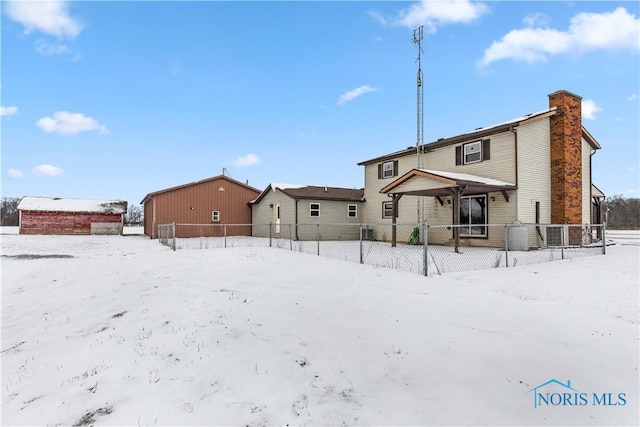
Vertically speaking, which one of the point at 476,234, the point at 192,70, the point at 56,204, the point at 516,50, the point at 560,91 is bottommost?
the point at 476,234

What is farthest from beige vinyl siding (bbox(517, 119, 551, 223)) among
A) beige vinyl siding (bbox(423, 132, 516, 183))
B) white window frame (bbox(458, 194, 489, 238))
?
white window frame (bbox(458, 194, 489, 238))

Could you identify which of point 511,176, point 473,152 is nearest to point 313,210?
point 473,152

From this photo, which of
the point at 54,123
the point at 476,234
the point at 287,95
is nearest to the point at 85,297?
the point at 476,234

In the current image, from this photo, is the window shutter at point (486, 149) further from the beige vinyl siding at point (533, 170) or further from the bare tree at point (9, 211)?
the bare tree at point (9, 211)

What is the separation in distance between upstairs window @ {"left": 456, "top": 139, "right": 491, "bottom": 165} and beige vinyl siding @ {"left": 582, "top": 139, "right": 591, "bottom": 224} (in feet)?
22.9

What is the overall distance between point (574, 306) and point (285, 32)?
18.0 m

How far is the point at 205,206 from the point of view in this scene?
25.9 m

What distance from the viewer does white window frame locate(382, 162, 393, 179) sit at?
70.9 ft

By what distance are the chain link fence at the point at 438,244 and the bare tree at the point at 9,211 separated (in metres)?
63.6

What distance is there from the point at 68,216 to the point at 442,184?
36.0m

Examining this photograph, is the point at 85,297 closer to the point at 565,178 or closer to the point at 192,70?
the point at 192,70

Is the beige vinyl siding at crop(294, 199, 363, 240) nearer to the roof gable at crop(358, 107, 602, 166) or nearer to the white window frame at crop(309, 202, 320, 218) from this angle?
the white window frame at crop(309, 202, 320, 218)

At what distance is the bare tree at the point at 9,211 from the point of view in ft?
209

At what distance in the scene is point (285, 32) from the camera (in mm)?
17688
